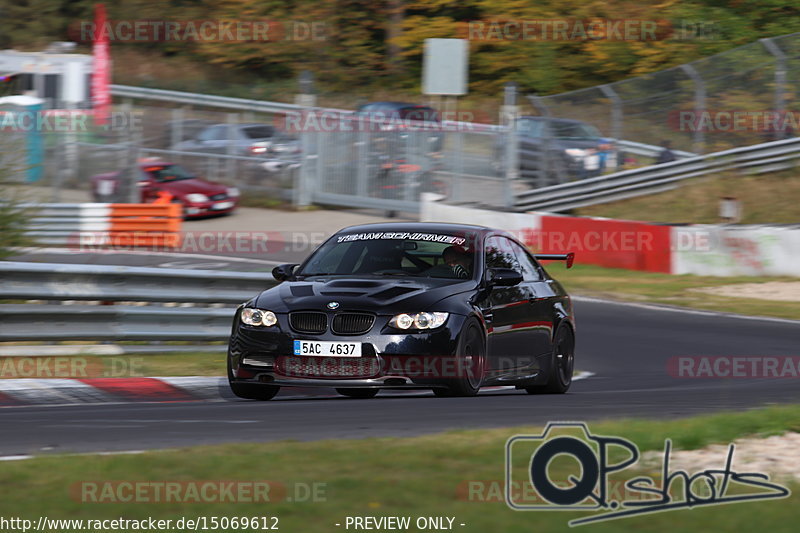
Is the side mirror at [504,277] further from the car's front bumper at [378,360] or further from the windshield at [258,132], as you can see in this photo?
the windshield at [258,132]

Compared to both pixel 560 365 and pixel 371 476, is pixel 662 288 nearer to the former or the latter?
pixel 560 365

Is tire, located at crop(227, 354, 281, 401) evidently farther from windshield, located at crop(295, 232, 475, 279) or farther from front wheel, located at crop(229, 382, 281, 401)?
windshield, located at crop(295, 232, 475, 279)

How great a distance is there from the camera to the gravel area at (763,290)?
62.6 feet

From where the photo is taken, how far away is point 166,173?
27953 mm

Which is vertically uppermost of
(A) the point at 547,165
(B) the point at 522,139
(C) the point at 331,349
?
(B) the point at 522,139

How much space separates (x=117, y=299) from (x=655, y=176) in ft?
59.8

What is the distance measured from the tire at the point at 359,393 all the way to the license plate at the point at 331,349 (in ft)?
3.02

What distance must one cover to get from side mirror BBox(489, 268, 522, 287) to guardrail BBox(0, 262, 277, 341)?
301 cm

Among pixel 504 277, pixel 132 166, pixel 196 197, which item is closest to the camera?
pixel 504 277

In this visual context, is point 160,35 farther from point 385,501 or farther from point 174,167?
point 385,501

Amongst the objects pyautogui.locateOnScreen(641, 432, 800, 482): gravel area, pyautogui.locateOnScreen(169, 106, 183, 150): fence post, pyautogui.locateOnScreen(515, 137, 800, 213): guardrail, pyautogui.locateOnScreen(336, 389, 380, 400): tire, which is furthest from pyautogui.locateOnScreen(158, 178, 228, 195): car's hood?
pyautogui.locateOnScreen(641, 432, 800, 482): gravel area

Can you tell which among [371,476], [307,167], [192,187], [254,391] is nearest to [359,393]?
[254,391]

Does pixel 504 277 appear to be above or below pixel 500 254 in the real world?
below

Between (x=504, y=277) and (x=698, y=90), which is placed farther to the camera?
(x=698, y=90)
